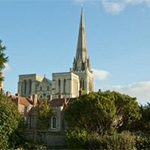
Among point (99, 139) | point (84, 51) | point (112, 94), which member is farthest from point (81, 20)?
point (99, 139)

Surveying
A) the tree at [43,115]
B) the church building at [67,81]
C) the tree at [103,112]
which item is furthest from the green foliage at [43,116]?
the church building at [67,81]

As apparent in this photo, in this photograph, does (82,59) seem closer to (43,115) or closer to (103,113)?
(43,115)

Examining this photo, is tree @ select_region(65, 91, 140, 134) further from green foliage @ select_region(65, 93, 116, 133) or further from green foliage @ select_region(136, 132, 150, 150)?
green foliage @ select_region(136, 132, 150, 150)

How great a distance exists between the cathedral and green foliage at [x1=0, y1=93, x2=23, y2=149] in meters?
74.5

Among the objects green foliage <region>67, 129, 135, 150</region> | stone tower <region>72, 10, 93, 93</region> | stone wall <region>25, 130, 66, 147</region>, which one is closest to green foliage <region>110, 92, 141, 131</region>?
stone wall <region>25, 130, 66, 147</region>

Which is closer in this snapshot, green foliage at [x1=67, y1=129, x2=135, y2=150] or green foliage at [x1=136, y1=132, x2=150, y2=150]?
green foliage at [x1=67, y1=129, x2=135, y2=150]

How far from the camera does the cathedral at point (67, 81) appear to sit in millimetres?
141750

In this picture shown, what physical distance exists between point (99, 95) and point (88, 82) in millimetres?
86757

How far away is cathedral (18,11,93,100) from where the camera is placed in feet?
465

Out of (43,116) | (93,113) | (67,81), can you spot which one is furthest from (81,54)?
(93,113)

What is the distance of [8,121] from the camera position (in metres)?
55.2

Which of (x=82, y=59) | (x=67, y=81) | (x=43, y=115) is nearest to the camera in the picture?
(x=43, y=115)

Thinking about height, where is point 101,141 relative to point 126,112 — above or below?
below

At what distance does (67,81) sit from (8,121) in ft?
283
